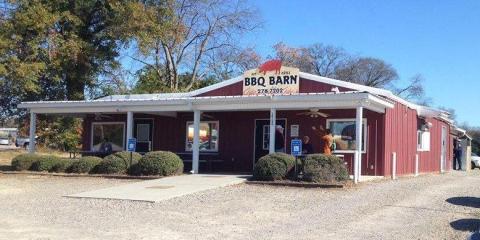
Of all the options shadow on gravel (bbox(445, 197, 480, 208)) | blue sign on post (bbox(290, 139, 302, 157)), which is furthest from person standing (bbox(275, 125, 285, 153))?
shadow on gravel (bbox(445, 197, 480, 208))

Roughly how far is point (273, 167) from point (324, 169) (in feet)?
5.06

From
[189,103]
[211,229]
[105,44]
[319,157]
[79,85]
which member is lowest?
[211,229]

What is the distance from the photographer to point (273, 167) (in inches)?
696

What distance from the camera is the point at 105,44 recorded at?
3859 cm

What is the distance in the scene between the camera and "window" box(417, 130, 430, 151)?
24906 mm

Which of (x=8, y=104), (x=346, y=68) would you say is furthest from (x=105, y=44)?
(x=346, y=68)

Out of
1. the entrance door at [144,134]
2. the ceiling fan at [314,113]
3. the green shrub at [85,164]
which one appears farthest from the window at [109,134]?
the ceiling fan at [314,113]

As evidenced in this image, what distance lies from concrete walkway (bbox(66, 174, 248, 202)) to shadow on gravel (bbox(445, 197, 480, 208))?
6276mm

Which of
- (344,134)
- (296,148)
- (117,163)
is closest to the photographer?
(296,148)

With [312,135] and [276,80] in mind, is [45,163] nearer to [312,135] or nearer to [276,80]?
[276,80]

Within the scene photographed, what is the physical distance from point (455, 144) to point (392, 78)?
Answer: 151ft

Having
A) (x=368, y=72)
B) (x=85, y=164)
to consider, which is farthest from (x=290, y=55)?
(x=85, y=164)

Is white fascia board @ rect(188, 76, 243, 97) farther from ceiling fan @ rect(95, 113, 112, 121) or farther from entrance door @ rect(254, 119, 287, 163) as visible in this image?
ceiling fan @ rect(95, 113, 112, 121)

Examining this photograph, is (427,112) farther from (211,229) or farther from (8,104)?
(8,104)
